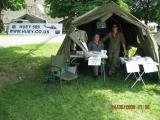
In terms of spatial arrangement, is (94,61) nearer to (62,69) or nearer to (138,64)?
(62,69)

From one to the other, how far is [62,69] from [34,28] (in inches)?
77.1

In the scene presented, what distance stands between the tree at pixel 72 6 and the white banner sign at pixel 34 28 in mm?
28826

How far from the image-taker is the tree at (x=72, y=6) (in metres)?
40.5

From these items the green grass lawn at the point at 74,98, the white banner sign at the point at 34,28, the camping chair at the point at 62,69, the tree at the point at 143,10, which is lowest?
the green grass lawn at the point at 74,98

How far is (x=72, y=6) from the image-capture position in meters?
47.2

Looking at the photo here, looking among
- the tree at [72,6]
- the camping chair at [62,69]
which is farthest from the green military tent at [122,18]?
the tree at [72,6]

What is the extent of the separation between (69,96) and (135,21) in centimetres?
366

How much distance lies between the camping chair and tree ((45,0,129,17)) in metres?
27.1

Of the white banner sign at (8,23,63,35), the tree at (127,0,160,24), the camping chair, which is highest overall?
the tree at (127,0,160,24)

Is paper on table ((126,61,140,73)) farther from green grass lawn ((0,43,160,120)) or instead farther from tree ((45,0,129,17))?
tree ((45,0,129,17))

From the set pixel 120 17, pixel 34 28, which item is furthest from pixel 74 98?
pixel 120 17

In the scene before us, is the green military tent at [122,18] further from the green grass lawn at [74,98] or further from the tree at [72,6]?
the tree at [72,6]

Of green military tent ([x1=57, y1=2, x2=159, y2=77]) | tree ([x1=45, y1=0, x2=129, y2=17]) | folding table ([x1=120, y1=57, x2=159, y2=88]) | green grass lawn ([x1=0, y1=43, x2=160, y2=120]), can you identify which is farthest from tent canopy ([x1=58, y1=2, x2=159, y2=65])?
tree ([x1=45, y1=0, x2=129, y2=17])

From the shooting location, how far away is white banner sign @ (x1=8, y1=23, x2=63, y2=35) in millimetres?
9781
